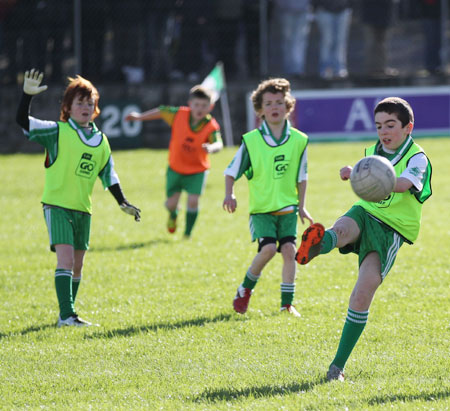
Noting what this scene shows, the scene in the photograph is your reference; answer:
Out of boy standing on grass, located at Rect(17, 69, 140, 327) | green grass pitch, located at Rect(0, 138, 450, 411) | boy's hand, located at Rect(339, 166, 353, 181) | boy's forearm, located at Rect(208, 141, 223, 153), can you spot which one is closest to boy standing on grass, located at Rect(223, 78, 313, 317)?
green grass pitch, located at Rect(0, 138, 450, 411)

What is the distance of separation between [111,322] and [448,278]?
315 cm

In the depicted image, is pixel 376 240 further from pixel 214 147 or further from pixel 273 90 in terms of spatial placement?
pixel 214 147

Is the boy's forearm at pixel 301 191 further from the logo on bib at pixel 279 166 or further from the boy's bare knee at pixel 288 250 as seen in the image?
the boy's bare knee at pixel 288 250

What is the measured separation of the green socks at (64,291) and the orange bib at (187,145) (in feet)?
13.2

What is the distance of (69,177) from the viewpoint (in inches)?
256

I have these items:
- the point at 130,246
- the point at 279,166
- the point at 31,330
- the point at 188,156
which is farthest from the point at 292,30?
the point at 31,330

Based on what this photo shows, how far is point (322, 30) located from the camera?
1747 cm

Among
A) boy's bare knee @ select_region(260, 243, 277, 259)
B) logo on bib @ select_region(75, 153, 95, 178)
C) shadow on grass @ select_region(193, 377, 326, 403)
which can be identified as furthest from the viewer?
boy's bare knee @ select_region(260, 243, 277, 259)

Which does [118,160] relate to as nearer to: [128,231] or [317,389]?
[128,231]

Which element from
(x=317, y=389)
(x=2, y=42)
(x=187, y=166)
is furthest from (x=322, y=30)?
(x=317, y=389)

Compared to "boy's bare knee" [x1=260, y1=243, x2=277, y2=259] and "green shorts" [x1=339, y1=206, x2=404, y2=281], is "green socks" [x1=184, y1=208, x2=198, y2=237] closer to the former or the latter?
"boy's bare knee" [x1=260, y1=243, x2=277, y2=259]

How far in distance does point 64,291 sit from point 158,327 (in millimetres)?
759

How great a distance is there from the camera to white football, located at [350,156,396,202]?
4.69 metres

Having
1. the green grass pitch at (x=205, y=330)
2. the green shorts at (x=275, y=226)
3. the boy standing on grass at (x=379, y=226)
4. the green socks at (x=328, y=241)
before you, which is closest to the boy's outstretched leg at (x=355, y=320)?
the boy standing on grass at (x=379, y=226)
